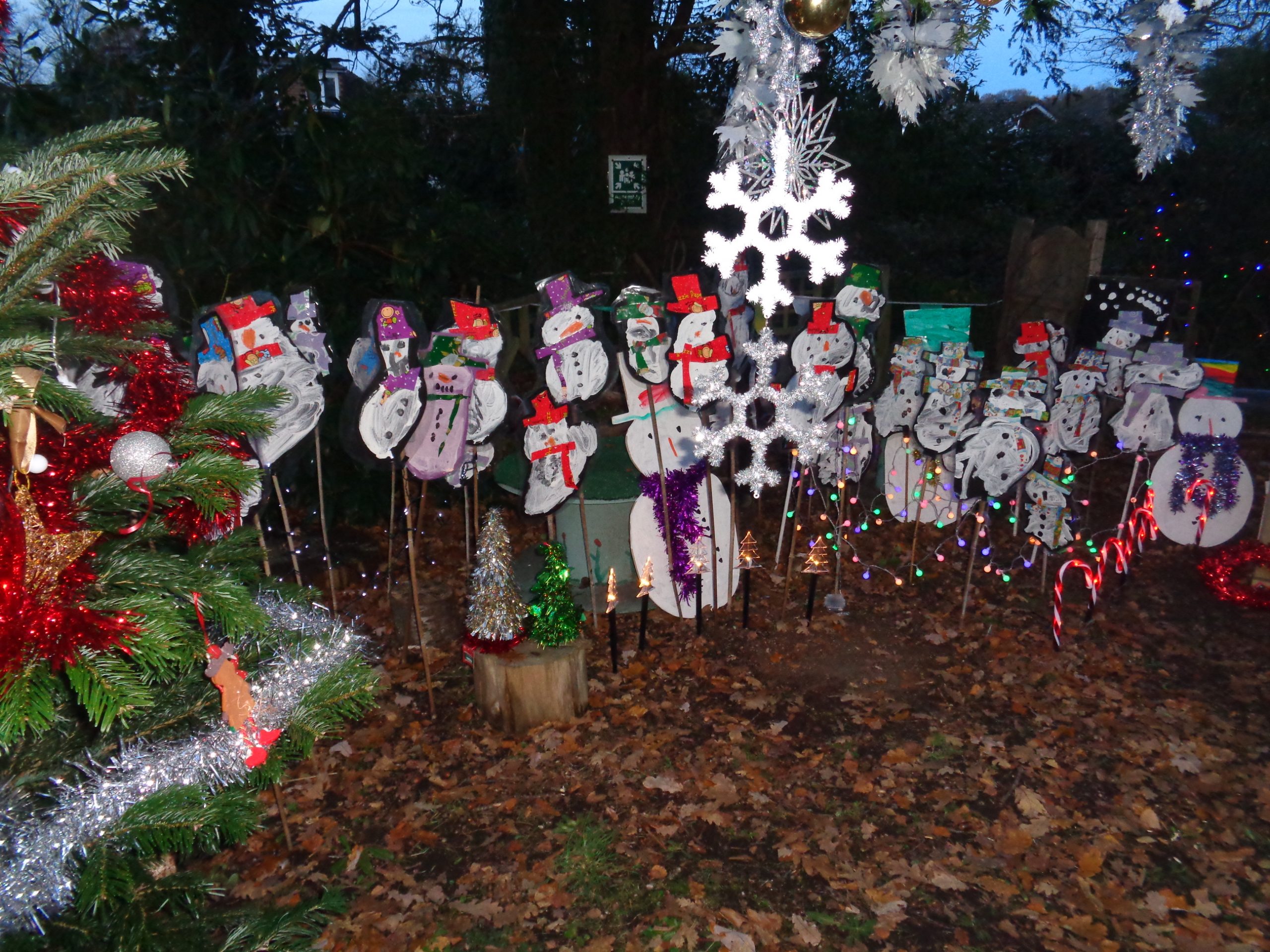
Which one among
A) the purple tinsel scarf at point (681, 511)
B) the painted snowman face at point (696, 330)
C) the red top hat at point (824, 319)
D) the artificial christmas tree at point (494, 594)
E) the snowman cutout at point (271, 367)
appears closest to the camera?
the snowman cutout at point (271, 367)

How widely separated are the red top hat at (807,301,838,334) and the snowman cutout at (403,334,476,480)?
2.28 metres

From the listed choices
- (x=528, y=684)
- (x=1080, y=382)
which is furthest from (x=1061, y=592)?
(x=528, y=684)

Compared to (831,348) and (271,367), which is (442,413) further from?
(831,348)

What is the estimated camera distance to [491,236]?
10.3 m

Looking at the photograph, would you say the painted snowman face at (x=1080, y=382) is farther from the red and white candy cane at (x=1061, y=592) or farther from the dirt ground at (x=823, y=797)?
the dirt ground at (x=823, y=797)

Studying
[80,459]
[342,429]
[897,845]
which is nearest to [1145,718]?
[897,845]

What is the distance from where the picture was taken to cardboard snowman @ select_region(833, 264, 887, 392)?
5352 millimetres

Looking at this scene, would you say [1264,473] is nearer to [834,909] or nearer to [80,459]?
[834,909]

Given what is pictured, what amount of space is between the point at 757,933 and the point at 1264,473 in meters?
6.90

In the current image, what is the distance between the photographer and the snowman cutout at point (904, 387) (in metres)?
5.70

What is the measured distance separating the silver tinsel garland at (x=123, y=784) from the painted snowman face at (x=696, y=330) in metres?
2.91

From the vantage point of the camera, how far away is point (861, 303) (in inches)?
212

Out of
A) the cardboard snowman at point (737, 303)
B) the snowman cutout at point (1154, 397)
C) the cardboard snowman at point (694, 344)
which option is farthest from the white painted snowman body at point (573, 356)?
the snowman cutout at point (1154, 397)

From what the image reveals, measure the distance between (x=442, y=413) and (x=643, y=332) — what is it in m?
1.26
